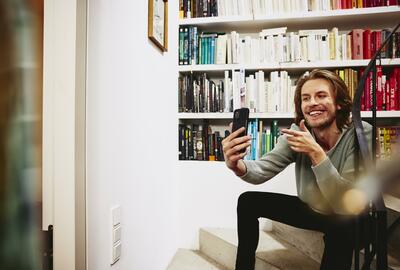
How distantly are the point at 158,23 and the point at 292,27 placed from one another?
1167 mm

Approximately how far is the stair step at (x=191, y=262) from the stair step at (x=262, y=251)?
0.14 ft

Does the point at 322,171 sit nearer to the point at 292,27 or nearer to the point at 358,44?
the point at 358,44

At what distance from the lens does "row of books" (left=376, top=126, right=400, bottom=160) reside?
1.78 m

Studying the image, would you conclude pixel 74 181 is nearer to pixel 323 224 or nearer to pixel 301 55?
pixel 323 224

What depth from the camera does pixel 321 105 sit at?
143 centimetres

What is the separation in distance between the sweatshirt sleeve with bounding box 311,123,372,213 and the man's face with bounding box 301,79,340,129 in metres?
0.25

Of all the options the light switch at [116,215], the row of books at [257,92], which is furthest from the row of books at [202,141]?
the light switch at [116,215]

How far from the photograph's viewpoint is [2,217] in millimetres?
460

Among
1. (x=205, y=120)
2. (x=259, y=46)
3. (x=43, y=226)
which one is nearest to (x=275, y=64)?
(x=259, y=46)

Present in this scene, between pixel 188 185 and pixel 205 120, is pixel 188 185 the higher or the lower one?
the lower one

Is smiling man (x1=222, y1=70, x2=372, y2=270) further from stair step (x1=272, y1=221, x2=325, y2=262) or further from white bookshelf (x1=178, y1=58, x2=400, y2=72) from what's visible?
white bookshelf (x1=178, y1=58, x2=400, y2=72)

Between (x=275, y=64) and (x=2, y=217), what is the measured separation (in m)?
1.85

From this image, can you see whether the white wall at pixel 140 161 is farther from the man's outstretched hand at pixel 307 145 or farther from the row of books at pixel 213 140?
the man's outstretched hand at pixel 307 145

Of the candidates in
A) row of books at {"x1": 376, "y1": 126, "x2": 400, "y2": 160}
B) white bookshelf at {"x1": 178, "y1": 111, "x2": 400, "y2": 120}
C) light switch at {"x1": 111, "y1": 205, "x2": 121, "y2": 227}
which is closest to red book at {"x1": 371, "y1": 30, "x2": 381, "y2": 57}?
white bookshelf at {"x1": 178, "y1": 111, "x2": 400, "y2": 120}
